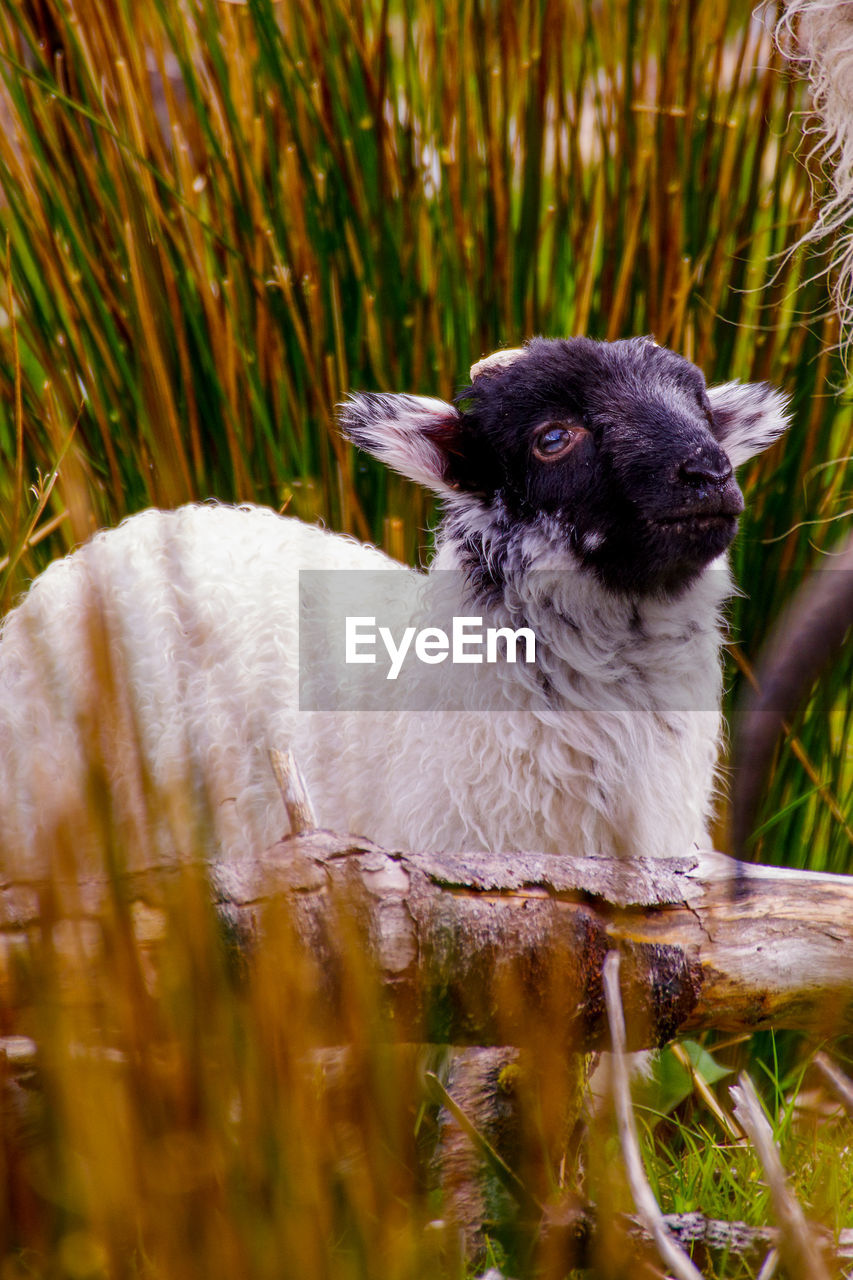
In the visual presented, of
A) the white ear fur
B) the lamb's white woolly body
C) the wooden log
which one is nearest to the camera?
the wooden log

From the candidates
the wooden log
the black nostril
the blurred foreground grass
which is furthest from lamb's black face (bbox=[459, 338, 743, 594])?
the wooden log

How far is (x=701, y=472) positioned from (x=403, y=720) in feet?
2.09

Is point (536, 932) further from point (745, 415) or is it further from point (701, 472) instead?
point (745, 415)

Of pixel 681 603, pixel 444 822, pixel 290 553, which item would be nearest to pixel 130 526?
pixel 290 553

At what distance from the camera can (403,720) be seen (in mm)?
1982

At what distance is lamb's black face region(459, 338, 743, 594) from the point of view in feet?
5.82

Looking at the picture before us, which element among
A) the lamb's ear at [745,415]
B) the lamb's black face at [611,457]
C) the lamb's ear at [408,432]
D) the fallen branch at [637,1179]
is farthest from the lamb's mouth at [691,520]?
the fallen branch at [637,1179]

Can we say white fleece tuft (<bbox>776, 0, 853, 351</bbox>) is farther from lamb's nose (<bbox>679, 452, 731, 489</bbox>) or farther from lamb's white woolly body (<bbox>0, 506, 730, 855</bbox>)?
lamb's white woolly body (<bbox>0, 506, 730, 855</bbox>)

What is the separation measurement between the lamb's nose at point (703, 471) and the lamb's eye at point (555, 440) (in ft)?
0.61

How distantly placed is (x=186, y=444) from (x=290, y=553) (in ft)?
1.30

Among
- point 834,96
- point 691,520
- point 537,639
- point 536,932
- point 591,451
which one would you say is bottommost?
point 536,932

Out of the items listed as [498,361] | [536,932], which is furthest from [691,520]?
[536,932]

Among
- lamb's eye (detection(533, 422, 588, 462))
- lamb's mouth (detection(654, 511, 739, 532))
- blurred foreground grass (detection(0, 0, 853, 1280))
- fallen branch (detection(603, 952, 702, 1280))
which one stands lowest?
fallen branch (detection(603, 952, 702, 1280))

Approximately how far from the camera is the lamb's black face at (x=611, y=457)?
5.82ft
